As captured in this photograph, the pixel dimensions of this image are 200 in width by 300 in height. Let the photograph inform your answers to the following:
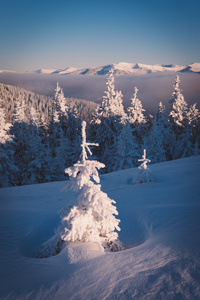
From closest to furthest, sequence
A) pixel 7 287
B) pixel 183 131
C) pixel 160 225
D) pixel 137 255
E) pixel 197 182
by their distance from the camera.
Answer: pixel 7 287 < pixel 137 255 < pixel 160 225 < pixel 197 182 < pixel 183 131

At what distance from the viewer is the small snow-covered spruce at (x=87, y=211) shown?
5316 millimetres

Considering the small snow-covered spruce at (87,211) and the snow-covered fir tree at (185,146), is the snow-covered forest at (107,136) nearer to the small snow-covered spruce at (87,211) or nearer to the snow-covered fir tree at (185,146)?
the snow-covered fir tree at (185,146)

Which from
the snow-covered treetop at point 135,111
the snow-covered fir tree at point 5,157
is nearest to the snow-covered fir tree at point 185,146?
the snow-covered treetop at point 135,111

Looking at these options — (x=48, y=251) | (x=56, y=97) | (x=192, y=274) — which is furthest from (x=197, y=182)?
(x=56, y=97)

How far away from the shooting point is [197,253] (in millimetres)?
4109

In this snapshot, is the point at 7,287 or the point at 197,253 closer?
the point at 7,287

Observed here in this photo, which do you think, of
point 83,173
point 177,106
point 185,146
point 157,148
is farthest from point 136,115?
point 83,173

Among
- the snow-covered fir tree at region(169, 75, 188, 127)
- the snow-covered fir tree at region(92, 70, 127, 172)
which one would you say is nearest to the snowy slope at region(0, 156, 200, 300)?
the snow-covered fir tree at region(92, 70, 127, 172)

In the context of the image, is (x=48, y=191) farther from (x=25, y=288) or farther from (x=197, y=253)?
(x=197, y=253)

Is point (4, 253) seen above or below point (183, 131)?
below

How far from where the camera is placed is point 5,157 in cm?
2038

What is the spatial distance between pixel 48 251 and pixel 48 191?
24.3 ft

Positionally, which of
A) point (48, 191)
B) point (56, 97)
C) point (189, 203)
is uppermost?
point (56, 97)

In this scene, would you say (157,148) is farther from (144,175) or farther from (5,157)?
(5,157)
